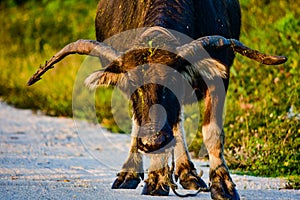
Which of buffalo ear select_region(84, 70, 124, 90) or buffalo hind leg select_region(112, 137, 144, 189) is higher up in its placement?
buffalo ear select_region(84, 70, 124, 90)

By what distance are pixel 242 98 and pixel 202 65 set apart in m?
4.21

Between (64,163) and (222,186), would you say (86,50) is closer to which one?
(222,186)

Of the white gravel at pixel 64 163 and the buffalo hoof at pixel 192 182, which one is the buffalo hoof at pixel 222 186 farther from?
the buffalo hoof at pixel 192 182

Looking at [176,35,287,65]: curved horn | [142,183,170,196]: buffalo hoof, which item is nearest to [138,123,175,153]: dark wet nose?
[176,35,287,65]: curved horn

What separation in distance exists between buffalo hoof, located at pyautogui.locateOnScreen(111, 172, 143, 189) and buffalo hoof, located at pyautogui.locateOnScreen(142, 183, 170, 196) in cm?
48

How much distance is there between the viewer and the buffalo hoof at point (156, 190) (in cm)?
616

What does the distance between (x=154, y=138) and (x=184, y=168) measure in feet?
5.55

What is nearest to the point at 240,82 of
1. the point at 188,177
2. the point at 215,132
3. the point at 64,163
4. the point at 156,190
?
the point at 64,163

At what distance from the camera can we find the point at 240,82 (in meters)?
10.9

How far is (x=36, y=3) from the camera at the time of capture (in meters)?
22.4

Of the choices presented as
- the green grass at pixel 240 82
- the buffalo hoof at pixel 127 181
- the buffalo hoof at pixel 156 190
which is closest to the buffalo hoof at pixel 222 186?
the buffalo hoof at pixel 156 190

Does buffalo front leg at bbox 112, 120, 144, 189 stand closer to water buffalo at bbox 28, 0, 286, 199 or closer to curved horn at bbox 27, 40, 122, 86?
water buffalo at bbox 28, 0, 286, 199

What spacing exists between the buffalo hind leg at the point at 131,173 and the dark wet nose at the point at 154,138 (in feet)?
4.11

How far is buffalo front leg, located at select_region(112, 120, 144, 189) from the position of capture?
6773 mm
